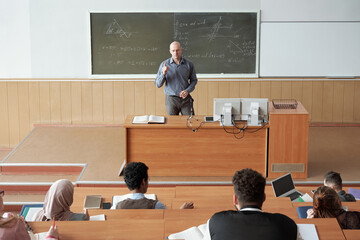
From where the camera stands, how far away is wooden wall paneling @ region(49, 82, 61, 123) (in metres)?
7.98

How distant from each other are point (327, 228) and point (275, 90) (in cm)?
522

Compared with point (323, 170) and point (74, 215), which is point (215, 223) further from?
point (323, 170)

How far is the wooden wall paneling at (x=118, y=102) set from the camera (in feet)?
26.3

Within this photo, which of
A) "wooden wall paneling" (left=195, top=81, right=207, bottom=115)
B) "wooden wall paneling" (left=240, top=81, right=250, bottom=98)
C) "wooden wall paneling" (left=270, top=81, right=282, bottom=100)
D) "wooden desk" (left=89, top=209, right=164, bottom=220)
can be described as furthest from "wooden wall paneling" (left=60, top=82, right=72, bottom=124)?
"wooden desk" (left=89, top=209, right=164, bottom=220)

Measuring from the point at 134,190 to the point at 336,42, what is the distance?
5.21 metres

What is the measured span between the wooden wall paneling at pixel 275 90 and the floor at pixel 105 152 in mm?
759

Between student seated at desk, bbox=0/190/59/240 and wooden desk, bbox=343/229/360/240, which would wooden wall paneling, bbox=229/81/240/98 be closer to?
wooden desk, bbox=343/229/360/240

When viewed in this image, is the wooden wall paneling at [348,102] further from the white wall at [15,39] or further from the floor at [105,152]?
the white wall at [15,39]

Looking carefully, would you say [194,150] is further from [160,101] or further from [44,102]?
[44,102]

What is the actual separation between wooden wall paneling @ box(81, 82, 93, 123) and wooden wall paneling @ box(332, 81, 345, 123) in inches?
149

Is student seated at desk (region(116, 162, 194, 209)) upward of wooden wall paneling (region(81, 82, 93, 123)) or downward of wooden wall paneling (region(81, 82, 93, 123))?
downward

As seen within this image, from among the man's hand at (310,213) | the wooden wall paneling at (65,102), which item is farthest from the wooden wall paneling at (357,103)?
the man's hand at (310,213)

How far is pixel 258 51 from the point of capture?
7926 mm

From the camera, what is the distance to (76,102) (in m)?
8.06
